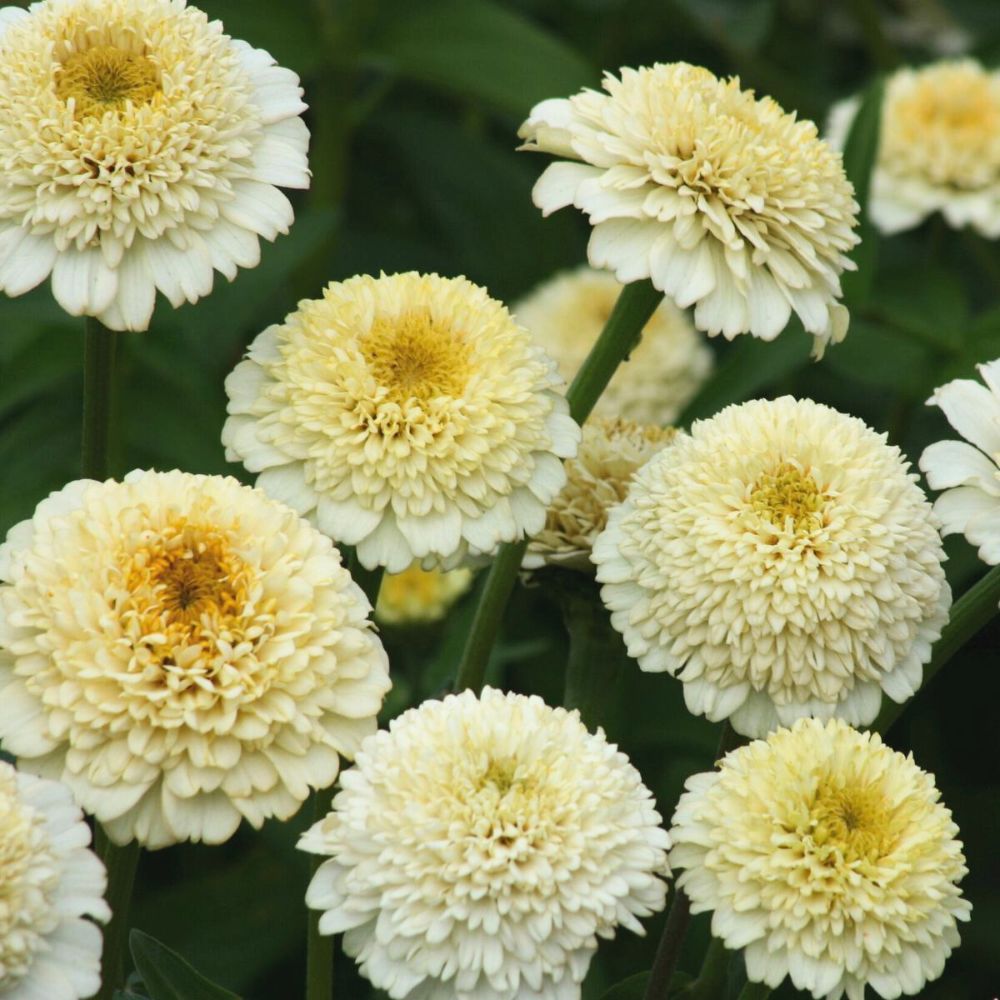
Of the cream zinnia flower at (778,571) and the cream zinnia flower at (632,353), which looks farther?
the cream zinnia flower at (632,353)

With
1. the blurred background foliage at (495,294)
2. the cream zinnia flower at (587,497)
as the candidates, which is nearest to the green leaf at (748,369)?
the blurred background foliage at (495,294)

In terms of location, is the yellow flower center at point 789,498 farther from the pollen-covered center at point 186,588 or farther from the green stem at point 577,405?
the pollen-covered center at point 186,588

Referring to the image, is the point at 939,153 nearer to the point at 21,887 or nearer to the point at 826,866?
the point at 826,866

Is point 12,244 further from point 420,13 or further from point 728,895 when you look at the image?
point 420,13

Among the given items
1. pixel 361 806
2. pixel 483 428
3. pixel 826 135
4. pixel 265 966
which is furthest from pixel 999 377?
pixel 826 135

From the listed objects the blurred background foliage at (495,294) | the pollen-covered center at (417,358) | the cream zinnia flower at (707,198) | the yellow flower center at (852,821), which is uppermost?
the cream zinnia flower at (707,198)

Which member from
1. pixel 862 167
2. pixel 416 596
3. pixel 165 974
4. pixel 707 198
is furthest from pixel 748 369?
pixel 165 974

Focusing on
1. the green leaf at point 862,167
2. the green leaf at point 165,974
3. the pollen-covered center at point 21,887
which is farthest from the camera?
the green leaf at point 862,167
